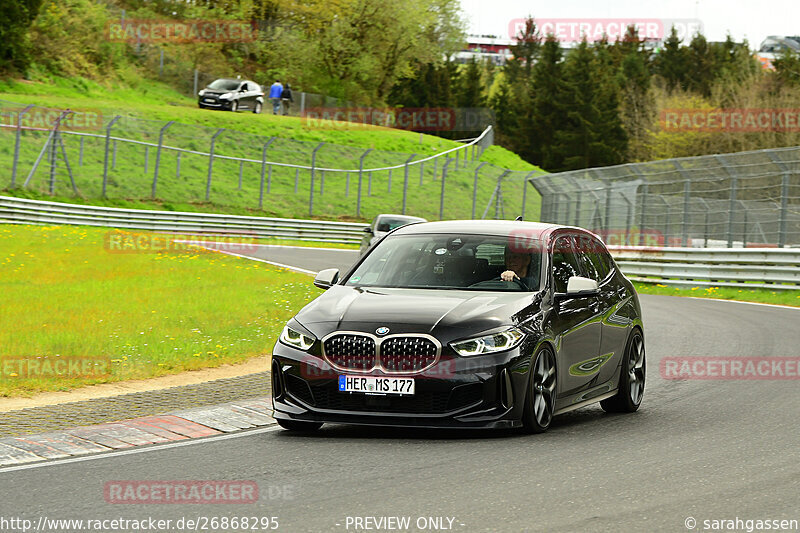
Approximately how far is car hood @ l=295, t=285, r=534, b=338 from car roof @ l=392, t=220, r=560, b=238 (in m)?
0.79

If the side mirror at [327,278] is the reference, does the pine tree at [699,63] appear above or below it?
above

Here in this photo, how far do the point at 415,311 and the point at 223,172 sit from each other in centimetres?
4519

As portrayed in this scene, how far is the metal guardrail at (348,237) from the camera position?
2633cm

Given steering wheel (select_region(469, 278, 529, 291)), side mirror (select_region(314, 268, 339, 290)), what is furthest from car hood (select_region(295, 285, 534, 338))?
side mirror (select_region(314, 268, 339, 290))

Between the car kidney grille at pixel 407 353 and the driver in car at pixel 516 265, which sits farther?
the driver in car at pixel 516 265

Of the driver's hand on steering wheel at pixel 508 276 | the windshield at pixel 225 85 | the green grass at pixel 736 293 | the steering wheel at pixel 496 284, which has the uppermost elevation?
the windshield at pixel 225 85

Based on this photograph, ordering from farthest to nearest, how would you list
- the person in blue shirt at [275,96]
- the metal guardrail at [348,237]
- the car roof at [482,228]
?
the person in blue shirt at [275,96] → the metal guardrail at [348,237] → the car roof at [482,228]

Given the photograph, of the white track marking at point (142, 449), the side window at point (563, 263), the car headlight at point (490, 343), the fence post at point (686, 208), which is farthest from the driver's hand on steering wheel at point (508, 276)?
the fence post at point (686, 208)

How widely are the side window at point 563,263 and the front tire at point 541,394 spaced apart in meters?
0.79

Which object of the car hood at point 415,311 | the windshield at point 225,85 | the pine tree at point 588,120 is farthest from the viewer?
the pine tree at point 588,120

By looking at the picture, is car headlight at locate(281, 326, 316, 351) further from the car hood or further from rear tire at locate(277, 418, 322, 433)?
rear tire at locate(277, 418, 322, 433)

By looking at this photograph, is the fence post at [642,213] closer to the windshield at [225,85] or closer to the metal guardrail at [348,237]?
the metal guardrail at [348,237]

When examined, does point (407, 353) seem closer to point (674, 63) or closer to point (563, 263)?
point (563, 263)

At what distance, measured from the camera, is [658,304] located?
23.0m
